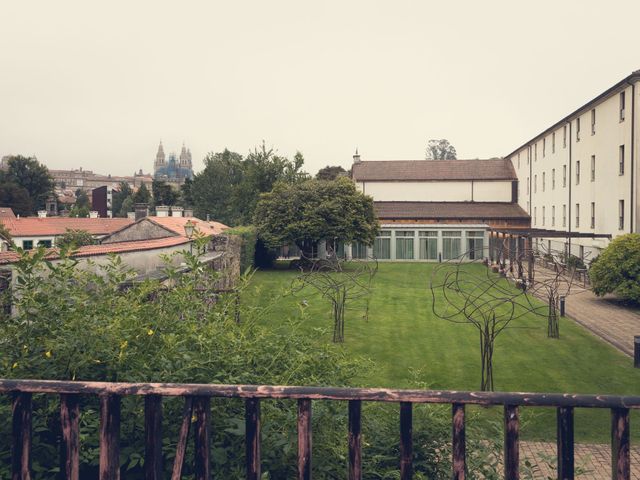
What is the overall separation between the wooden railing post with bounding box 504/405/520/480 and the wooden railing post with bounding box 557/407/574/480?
178 mm

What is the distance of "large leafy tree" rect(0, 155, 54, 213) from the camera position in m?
81.9

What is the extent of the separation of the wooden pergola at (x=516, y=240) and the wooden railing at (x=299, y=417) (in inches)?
1164

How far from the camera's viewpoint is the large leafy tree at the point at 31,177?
269 ft

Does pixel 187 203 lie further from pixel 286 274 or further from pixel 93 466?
pixel 93 466

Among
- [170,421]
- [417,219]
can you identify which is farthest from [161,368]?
[417,219]

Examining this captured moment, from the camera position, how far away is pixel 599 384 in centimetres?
1383

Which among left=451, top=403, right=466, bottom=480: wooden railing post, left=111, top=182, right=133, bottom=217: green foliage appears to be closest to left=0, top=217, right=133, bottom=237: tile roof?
left=451, top=403, right=466, bottom=480: wooden railing post

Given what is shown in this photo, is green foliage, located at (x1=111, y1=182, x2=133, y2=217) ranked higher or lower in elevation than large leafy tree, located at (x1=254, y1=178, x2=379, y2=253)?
higher

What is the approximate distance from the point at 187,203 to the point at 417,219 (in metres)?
48.5

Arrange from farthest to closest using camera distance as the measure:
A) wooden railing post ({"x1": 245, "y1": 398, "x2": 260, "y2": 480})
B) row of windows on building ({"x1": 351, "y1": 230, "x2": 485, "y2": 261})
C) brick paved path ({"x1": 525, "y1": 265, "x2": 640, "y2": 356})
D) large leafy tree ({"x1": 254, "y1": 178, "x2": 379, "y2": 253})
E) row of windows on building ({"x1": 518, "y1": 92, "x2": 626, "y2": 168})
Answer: row of windows on building ({"x1": 351, "y1": 230, "x2": 485, "y2": 261}), large leafy tree ({"x1": 254, "y1": 178, "x2": 379, "y2": 253}), row of windows on building ({"x1": 518, "y1": 92, "x2": 626, "y2": 168}), brick paved path ({"x1": 525, "y1": 265, "x2": 640, "y2": 356}), wooden railing post ({"x1": 245, "y1": 398, "x2": 260, "y2": 480})

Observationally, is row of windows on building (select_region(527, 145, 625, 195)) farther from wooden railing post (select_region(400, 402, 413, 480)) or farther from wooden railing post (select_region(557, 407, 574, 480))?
wooden railing post (select_region(400, 402, 413, 480))

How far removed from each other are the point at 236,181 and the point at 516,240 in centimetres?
4867

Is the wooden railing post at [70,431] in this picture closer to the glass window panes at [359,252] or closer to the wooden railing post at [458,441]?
the wooden railing post at [458,441]

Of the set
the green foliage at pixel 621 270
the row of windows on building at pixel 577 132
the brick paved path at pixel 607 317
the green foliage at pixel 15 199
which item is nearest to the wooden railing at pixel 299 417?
the brick paved path at pixel 607 317
